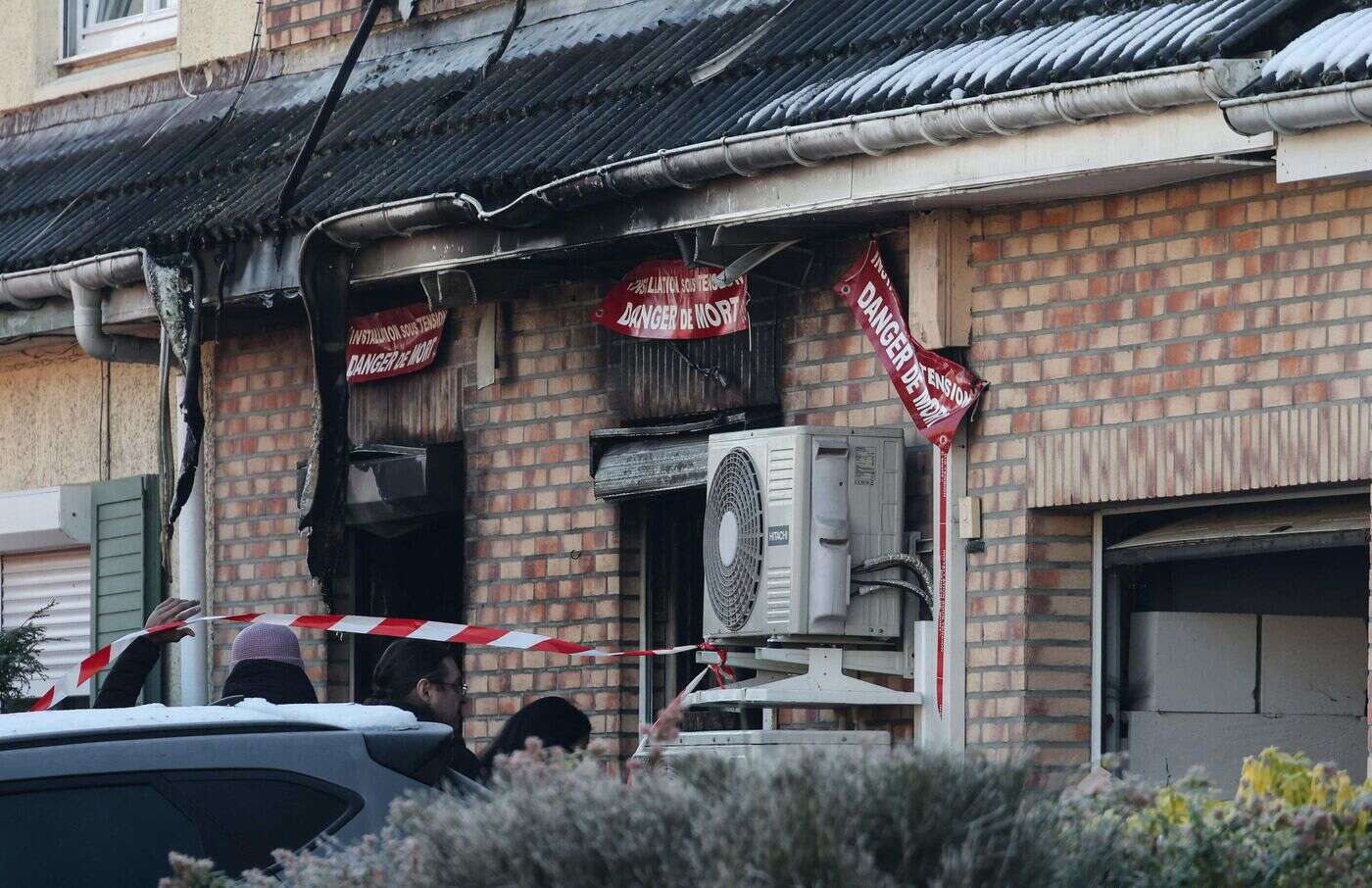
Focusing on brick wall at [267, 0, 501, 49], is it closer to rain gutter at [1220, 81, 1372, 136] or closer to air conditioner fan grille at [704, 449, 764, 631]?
air conditioner fan grille at [704, 449, 764, 631]

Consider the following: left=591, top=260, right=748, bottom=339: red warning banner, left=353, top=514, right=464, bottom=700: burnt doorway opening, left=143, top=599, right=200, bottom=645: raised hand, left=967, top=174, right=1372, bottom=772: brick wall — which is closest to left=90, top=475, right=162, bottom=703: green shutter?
left=353, top=514, right=464, bottom=700: burnt doorway opening

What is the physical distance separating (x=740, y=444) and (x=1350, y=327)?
7.54ft

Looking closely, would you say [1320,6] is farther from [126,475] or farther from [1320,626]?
[126,475]

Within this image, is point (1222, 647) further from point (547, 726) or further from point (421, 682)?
point (421, 682)

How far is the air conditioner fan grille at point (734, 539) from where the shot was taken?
29.7ft

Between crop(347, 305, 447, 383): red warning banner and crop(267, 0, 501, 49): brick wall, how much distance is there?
1.47m

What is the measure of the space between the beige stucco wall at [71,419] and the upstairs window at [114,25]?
5.80ft

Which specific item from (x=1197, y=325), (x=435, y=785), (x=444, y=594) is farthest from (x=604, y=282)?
(x=435, y=785)

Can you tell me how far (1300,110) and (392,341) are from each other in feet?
17.4

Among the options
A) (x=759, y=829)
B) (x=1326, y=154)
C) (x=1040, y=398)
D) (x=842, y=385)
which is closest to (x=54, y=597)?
(x=842, y=385)

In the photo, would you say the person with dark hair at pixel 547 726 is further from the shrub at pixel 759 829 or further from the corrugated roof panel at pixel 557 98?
the shrub at pixel 759 829

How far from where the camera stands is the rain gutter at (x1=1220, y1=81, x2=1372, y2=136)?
271 inches

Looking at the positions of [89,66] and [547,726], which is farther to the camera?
[89,66]

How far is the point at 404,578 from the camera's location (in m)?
11.9
